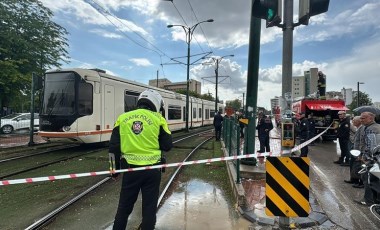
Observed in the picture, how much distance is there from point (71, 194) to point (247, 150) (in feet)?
15.9

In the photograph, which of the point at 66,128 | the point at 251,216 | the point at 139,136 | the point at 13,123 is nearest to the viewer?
the point at 139,136

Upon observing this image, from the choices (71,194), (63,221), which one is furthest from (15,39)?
(63,221)

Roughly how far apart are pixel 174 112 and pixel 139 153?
1867 centimetres

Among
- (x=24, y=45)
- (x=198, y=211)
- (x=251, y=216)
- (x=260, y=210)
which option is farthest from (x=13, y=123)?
(x=251, y=216)

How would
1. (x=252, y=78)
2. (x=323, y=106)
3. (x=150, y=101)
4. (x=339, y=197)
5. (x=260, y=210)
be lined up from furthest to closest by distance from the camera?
1. (x=323, y=106)
2. (x=252, y=78)
3. (x=339, y=197)
4. (x=260, y=210)
5. (x=150, y=101)

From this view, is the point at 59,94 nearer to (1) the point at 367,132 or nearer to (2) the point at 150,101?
(2) the point at 150,101

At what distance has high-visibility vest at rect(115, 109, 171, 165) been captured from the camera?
12.0 ft

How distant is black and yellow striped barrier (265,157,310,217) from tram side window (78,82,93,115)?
8739mm

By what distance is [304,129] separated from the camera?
11.8 meters

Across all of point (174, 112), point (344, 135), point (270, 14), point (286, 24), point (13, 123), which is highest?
point (270, 14)

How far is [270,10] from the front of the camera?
4523mm

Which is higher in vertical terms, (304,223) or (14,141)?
(14,141)

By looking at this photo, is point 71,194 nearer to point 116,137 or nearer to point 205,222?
point 205,222

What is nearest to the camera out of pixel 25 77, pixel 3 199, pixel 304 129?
pixel 3 199
